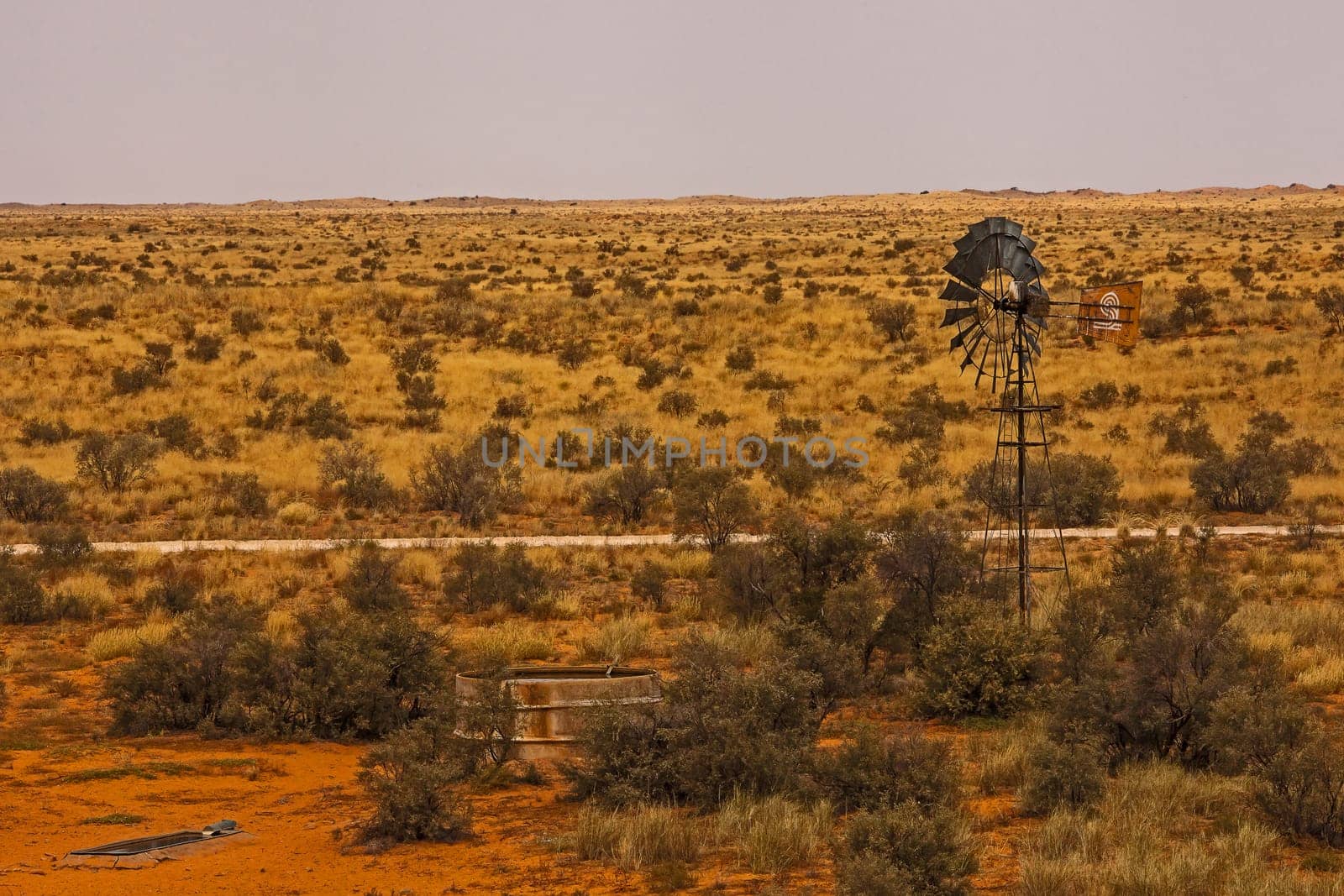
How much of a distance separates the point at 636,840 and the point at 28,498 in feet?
70.2

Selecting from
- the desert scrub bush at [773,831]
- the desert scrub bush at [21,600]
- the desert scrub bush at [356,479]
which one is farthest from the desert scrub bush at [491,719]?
the desert scrub bush at [356,479]

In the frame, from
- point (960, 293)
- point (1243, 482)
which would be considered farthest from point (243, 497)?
point (1243, 482)

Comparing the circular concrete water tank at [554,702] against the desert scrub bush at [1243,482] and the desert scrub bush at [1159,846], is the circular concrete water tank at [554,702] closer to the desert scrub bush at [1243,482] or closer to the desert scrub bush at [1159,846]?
the desert scrub bush at [1159,846]

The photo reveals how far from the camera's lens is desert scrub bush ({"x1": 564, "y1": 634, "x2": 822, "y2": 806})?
1067cm

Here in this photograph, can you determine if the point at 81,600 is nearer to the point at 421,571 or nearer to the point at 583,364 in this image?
the point at 421,571

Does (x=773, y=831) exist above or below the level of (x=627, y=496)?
above

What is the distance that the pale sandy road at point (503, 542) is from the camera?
23734 mm

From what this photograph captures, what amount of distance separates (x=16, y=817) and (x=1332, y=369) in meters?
40.1

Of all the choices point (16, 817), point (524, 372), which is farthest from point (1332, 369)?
point (16, 817)

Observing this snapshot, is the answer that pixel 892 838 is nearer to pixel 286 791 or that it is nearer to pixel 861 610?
pixel 286 791

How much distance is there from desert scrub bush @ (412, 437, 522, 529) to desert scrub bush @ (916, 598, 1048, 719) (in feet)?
46.4

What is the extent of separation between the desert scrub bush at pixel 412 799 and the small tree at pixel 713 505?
41.5 feet

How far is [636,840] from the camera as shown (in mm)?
9602

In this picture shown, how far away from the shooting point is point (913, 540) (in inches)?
653
